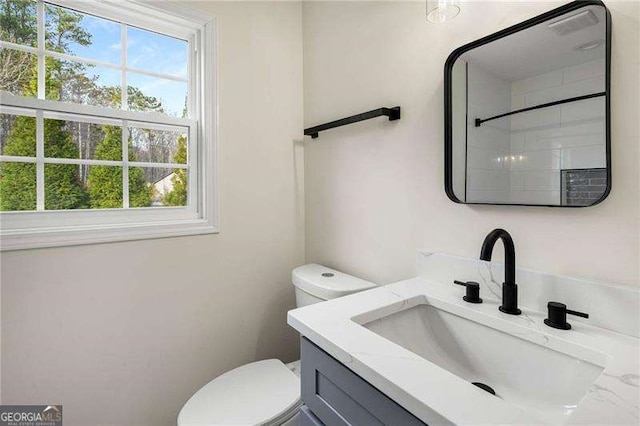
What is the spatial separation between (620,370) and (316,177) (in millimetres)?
1299

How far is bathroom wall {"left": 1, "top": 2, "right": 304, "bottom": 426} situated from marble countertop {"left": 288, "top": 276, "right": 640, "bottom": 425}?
80 cm

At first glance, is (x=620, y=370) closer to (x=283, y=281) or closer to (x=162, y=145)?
(x=283, y=281)

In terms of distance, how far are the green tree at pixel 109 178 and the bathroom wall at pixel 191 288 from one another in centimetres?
21

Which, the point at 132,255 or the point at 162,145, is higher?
the point at 162,145

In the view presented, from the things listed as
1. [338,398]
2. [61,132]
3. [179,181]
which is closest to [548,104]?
[338,398]

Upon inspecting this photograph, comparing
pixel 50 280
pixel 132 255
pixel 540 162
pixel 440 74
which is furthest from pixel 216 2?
pixel 540 162

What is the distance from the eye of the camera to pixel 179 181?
1455 millimetres

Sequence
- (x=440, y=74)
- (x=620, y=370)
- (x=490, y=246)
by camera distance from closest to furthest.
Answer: (x=620, y=370), (x=490, y=246), (x=440, y=74)

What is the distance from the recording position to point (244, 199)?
151 cm

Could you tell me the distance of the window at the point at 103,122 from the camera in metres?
1.12

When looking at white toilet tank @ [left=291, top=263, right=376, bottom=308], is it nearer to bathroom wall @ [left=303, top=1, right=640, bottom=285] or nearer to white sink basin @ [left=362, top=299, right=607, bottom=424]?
bathroom wall @ [left=303, top=1, right=640, bottom=285]

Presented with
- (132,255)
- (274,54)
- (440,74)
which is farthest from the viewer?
(274,54)

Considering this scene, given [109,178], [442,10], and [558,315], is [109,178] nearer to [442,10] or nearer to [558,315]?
[442,10]

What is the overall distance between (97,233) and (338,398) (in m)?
1.08
